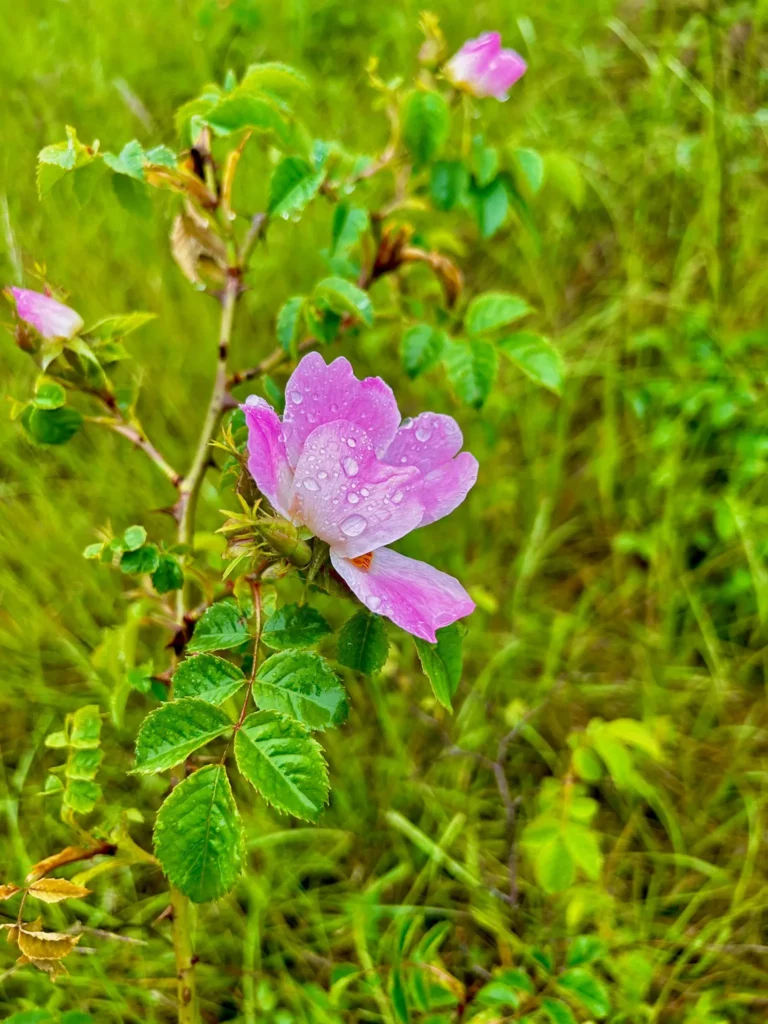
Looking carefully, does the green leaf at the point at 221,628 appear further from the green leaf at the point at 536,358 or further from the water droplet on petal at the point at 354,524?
the green leaf at the point at 536,358

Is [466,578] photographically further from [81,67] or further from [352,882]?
[81,67]

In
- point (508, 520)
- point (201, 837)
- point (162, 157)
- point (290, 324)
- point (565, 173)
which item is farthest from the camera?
point (508, 520)

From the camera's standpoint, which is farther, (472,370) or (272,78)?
(472,370)

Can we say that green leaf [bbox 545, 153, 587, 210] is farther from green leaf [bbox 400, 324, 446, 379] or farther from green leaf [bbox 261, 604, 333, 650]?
green leaf [bbox 261, 604, 333, 650]

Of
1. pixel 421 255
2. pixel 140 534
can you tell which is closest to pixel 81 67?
pixel 421 255

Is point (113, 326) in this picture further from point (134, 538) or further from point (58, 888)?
point (58, 888)

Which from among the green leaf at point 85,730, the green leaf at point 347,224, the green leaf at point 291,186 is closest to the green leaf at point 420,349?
the green leaf at point 347,224

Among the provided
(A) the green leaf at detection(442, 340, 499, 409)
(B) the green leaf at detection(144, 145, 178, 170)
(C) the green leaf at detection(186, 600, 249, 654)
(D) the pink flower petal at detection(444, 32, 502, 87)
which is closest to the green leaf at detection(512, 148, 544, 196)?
(D) the pink flower petal at detection(444, 32, 502, 87)

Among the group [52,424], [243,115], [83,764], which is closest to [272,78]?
[243,115]
